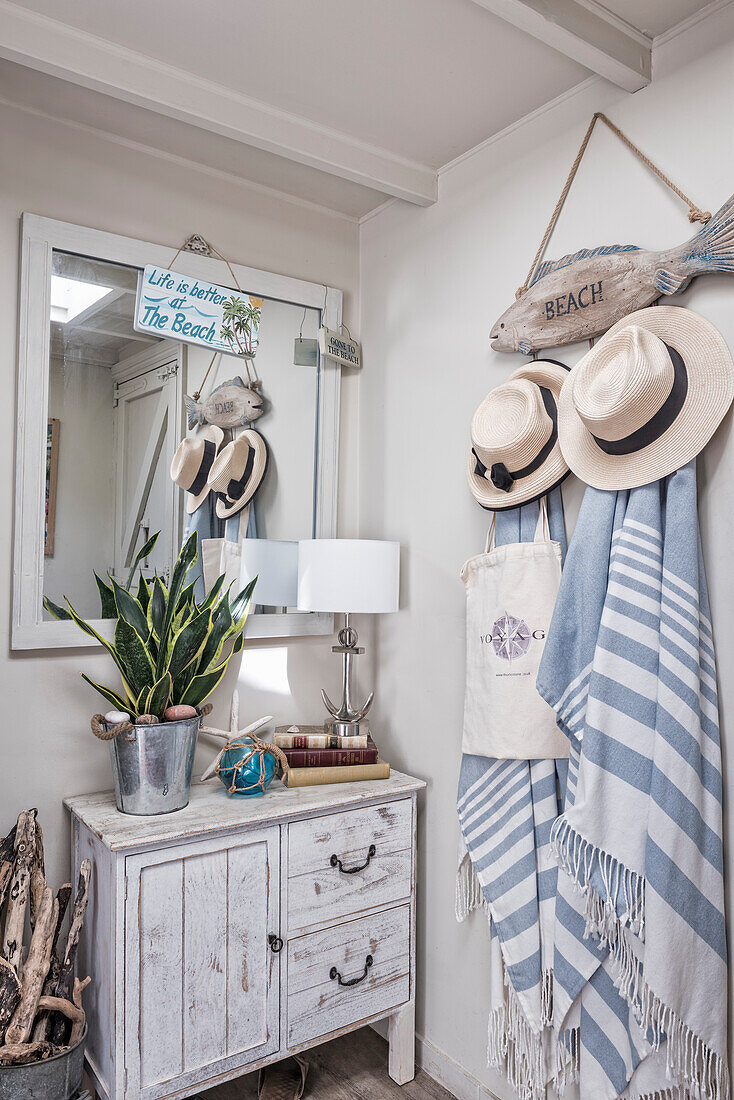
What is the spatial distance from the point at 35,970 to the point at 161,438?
4.41ft

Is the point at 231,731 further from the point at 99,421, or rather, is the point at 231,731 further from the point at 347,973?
the point at 99,421

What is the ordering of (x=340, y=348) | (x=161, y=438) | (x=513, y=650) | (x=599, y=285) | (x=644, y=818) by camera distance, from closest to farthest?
(x=644, y=818)
(x=599, y=285)
(x=513, y=650)
(x=161, y=438)
(x=340, y=348)

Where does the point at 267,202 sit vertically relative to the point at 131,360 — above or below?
above

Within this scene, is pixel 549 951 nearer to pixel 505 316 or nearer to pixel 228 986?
pixel 228 986

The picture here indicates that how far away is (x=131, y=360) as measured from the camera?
6.93 ft

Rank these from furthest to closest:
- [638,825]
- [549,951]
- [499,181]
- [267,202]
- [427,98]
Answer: [267,202] < [499,181] < [427,98] < [549,951] < [638,825]

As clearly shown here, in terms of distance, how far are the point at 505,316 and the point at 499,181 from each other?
413mm

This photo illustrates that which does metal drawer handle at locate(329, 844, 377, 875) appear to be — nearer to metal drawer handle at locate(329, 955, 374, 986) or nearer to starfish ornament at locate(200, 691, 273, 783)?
metal drawer handle at locate(329, 955, 374, 986)

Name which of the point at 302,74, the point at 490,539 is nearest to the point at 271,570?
the point at 490,539

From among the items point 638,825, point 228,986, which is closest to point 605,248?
point 638,825

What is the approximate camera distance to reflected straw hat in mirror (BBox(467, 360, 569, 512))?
5.90 feet

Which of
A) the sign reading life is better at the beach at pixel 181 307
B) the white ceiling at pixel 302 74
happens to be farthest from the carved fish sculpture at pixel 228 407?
the white ceiling at pixel 302 74

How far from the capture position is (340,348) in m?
2.49

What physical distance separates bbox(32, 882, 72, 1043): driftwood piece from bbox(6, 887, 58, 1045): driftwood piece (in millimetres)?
24
